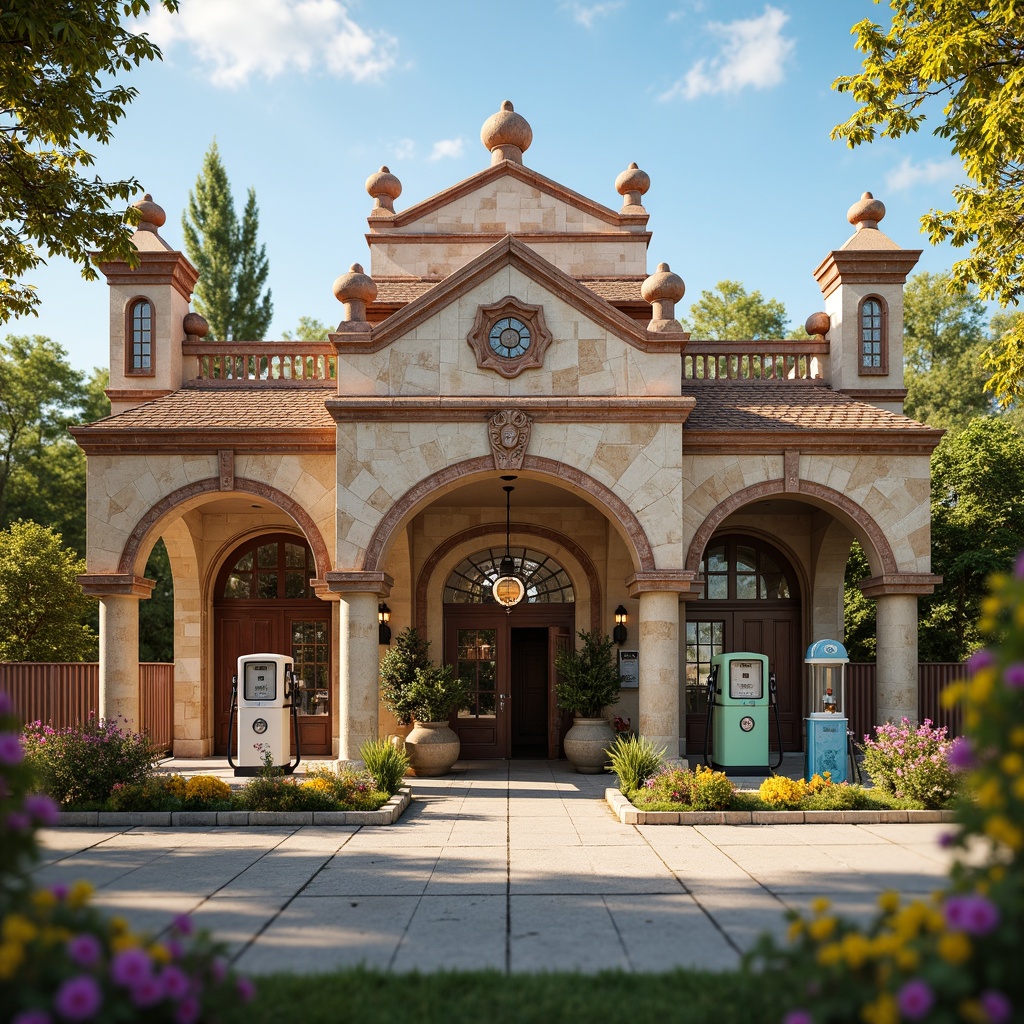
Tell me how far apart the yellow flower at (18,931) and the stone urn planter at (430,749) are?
12.3 metres

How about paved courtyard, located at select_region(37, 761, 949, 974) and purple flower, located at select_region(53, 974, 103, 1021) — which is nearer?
purple flower, located at select_region(53, 974, 103, 1021)

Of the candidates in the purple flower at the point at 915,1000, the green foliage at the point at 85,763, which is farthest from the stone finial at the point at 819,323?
the purple flower at the point at 915,1000

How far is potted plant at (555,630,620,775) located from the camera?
53.6 feet

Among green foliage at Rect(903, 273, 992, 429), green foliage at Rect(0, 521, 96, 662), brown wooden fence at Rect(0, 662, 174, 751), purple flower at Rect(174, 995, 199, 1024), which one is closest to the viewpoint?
purple flower at Rect(174, 995, 199, 1024)

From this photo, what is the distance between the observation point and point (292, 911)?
7.76 metres

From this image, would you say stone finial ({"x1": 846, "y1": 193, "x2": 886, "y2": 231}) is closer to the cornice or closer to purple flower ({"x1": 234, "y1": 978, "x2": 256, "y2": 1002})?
the cornice

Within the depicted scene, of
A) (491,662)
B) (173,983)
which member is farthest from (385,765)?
(173,983)

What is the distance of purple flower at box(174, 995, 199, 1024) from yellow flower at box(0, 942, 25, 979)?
647 mm

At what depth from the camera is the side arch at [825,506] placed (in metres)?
15.4

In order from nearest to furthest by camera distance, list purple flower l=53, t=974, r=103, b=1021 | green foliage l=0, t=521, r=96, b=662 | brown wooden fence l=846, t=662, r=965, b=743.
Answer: purple flower l=53, t=974, r=103, b=1021, brown wooden fence l=846, t=662, r=965, b=743, green foliage l=0, t=521, r=96, b=662

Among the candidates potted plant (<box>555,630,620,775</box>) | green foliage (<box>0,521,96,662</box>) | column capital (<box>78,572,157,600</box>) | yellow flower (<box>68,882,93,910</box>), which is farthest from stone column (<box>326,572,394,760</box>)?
green foliage (<box>0,521,96,662</box>)

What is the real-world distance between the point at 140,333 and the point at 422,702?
26.6 ft

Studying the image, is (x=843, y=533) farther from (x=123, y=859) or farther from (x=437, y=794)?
(x=123, y=859)

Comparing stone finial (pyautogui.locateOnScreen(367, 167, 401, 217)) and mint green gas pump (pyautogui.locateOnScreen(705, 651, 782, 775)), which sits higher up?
stone finial (pyautogui.locateOnScreen(367, 167, 401, 217))
